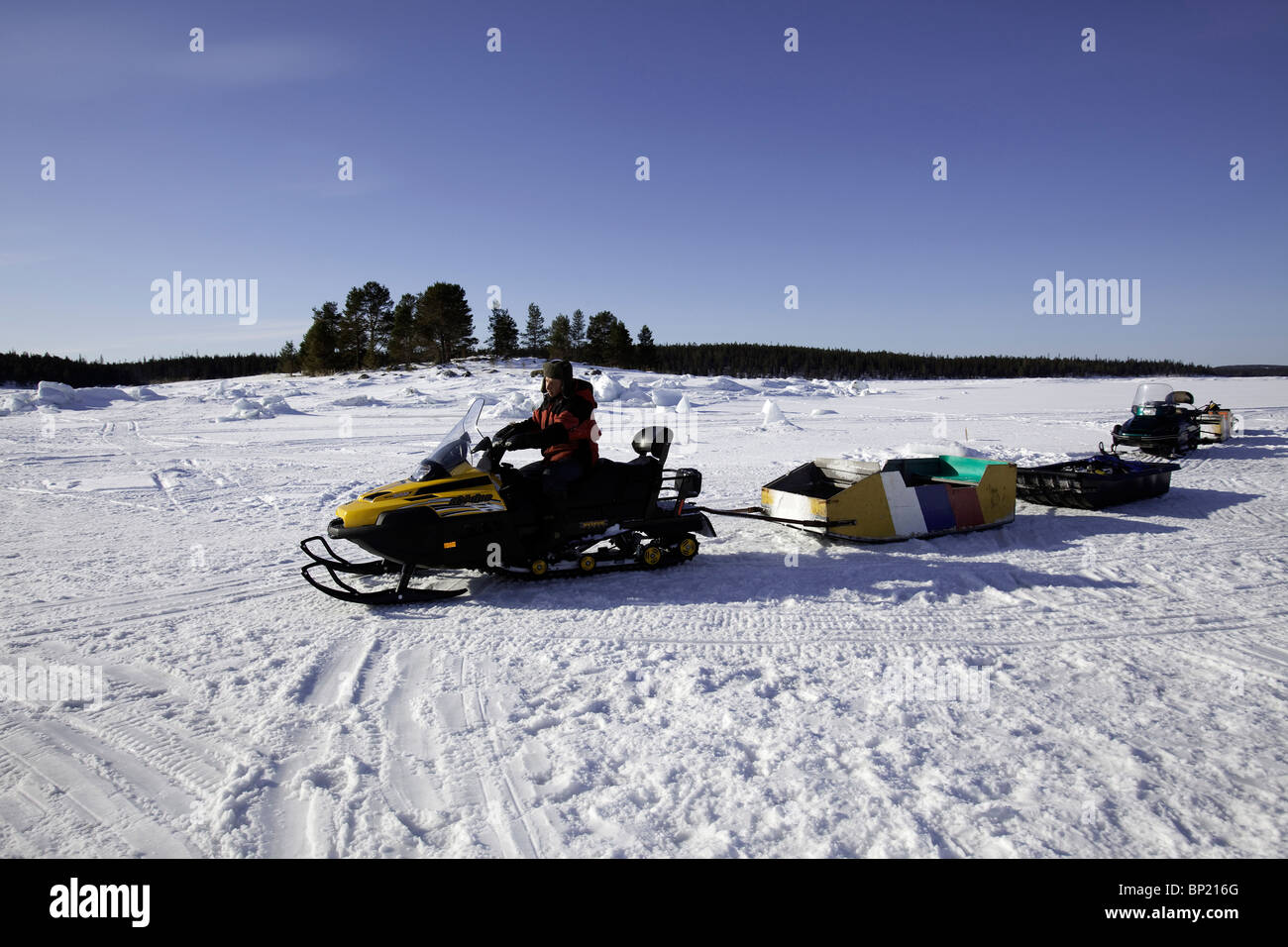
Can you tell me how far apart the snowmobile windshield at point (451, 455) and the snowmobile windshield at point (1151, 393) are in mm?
13128

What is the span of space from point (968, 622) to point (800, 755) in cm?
227

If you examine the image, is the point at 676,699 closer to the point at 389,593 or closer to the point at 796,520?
the point at 389,593

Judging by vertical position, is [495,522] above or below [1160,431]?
below

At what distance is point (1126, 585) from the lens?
17.8 ft

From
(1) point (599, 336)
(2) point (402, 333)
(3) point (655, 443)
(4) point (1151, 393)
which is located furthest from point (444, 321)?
(3) point (655, 443)

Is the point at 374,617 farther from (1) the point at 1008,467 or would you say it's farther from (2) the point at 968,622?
(1) the point at 1008,467

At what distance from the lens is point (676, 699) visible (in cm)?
358

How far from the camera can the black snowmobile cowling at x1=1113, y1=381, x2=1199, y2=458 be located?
1191 centimetres

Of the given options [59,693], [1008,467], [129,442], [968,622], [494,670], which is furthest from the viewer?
[129,442]

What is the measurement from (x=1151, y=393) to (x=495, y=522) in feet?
49.2

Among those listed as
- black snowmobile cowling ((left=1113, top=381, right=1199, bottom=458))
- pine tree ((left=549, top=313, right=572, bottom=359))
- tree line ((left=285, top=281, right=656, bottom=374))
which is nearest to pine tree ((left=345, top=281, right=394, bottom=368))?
tree line ((left=285, top=281, right=656, bottom=374))
